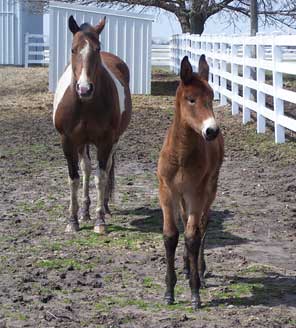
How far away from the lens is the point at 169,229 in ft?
17.3

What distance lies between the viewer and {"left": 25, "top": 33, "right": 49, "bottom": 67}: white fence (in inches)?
1491

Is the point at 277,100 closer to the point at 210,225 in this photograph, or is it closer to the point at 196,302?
the point at 210,225

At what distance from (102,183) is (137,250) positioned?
1261 mm

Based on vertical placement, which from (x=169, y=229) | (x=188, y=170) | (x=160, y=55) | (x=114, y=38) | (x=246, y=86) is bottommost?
(x=169, y=229)

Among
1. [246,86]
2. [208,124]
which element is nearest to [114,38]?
[246,86]

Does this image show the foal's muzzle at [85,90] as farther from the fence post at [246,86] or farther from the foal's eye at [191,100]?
the fence post at [246,86]

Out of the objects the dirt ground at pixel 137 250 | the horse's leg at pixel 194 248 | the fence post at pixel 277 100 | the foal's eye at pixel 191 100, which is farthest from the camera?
the fence post at pixel 277 100

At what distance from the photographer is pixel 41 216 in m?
8.02

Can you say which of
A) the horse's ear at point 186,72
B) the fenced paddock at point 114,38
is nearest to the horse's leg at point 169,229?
the horse's ear at point 186,72

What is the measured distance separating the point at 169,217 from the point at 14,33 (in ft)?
123

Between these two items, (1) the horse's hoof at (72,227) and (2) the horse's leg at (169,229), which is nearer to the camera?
(2) the horse's leg at (169,229)

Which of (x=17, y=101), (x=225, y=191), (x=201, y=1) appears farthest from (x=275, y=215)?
(x=201, y=1)

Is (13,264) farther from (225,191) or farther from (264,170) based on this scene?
(264,170)

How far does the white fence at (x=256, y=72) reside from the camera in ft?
40.0
